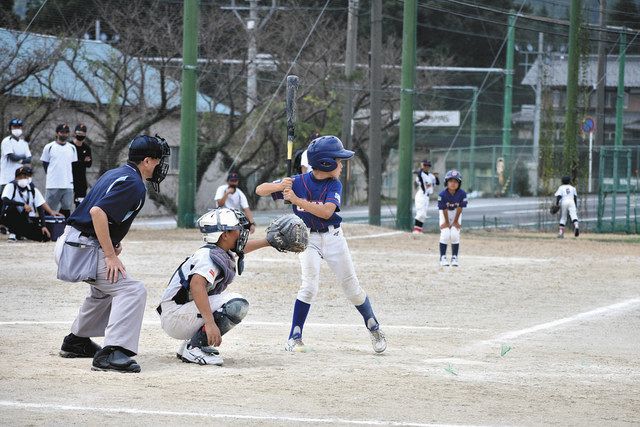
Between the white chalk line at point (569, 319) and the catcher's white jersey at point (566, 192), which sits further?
the catcher's white jersey at point (566, 192)

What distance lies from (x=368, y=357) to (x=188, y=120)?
53.0ft

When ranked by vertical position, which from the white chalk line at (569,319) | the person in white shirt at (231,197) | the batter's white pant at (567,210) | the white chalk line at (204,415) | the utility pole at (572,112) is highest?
the utility pole at (572,112)

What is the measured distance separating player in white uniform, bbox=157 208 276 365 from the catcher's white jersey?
20895mm

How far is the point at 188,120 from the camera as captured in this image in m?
24.6

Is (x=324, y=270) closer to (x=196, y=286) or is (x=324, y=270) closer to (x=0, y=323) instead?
(x=0, y=323)

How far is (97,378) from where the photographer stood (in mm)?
7730

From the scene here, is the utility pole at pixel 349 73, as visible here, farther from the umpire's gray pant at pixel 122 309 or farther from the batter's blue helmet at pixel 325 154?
the umpire's gray pant at pixel 122 309

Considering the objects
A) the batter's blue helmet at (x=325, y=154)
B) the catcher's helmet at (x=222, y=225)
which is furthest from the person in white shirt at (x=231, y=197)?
the catcher's helmet at (x=222, y=225)

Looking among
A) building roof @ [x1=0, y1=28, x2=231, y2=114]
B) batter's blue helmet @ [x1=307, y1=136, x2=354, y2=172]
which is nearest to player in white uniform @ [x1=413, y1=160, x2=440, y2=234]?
building roof @ [x1=0, y1=28, x2=231, y2=114]

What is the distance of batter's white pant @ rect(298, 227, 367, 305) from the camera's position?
947cm

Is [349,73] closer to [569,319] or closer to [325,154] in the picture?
[569,319]

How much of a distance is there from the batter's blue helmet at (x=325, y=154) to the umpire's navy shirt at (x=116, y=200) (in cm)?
175

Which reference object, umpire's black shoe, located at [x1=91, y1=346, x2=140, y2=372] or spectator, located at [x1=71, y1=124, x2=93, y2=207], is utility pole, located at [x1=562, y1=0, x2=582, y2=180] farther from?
umpire's black shoe, located at [x1=91, y1=346, x2=140, y2=372]

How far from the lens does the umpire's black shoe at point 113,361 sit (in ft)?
26.0
